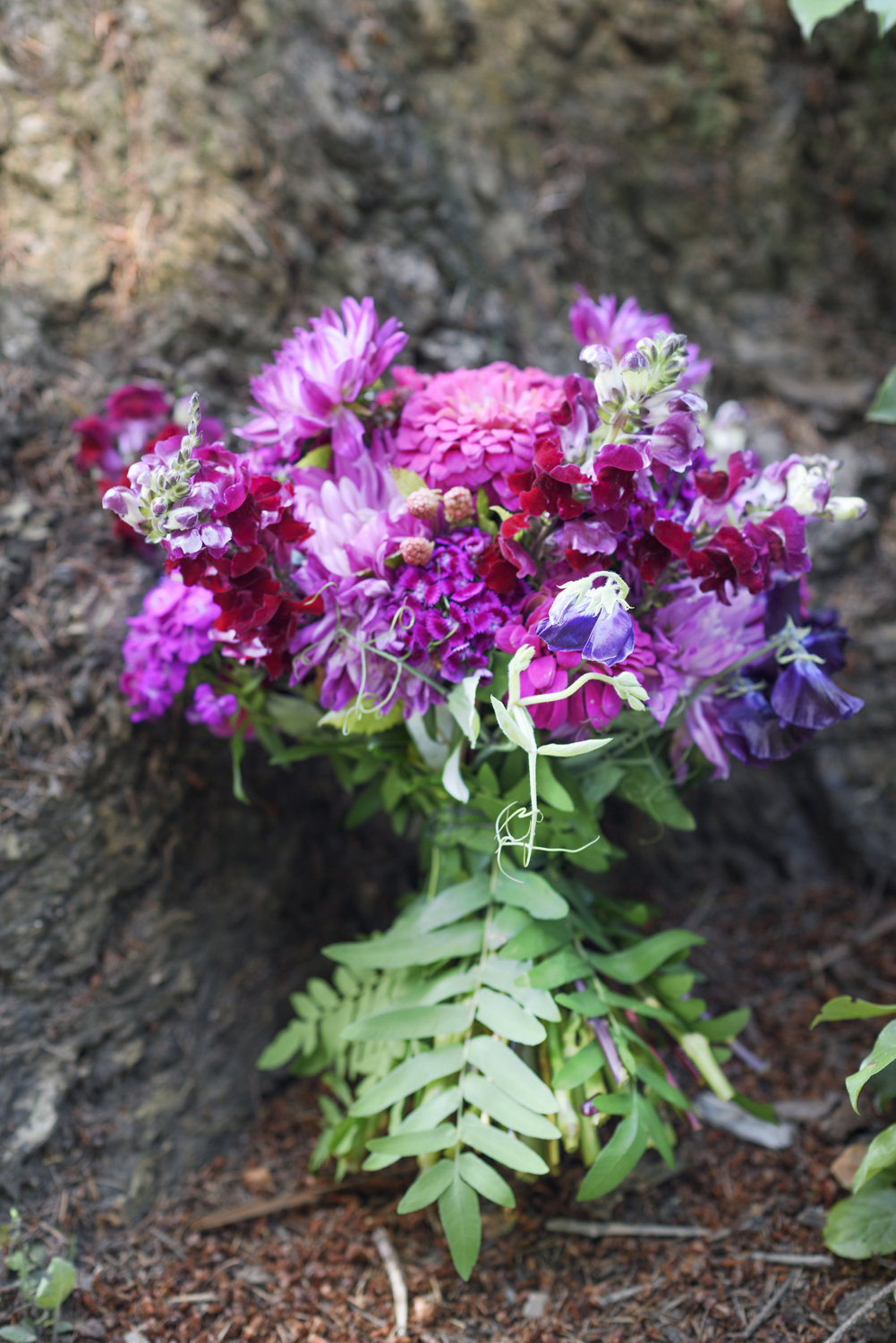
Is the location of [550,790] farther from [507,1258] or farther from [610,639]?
[507,1258]

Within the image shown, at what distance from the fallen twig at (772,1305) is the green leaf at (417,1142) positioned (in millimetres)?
461

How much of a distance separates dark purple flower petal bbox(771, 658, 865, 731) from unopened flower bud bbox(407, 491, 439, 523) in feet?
1.67

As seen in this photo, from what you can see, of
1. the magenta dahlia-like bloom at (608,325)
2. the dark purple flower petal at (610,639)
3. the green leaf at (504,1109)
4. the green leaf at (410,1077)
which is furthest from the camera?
the magenta dahlia-like bloom at (608,325)

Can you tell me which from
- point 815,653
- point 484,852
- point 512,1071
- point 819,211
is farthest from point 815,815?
point 819,211

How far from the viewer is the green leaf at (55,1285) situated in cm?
117

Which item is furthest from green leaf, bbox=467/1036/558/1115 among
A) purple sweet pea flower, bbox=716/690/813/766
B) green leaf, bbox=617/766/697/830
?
purple sweet pea flower, bbox=716/690/813/766

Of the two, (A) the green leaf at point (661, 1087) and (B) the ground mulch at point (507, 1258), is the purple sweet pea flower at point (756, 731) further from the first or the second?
(B) the ground mulch at point (507, 1258)

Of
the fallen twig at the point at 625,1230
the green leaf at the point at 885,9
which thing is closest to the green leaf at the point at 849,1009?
the fallen twig at the point at 625,1230

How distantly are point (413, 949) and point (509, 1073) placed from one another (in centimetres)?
21

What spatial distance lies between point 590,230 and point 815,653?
136 cm

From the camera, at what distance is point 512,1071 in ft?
3.75

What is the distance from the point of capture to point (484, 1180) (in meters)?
1.11

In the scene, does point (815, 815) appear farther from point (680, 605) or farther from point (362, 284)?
point (362, 284)

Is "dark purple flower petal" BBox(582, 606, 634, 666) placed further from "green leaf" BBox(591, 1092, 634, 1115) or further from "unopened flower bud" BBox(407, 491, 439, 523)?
"green leaf" BBox(591, 1092, 634, 1115)
